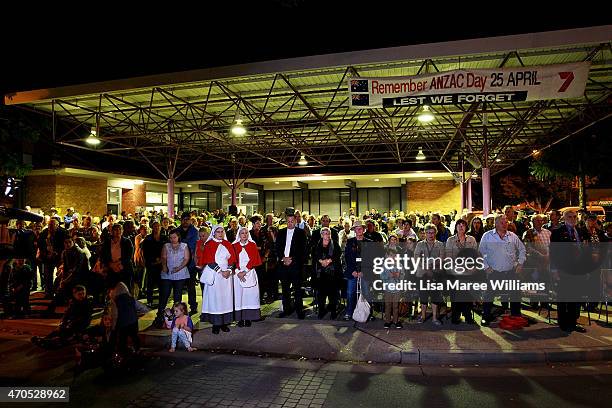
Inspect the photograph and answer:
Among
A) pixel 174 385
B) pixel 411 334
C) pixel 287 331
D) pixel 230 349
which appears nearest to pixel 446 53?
pixel 411 334

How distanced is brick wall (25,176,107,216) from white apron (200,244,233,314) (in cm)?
1856

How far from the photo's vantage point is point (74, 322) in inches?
279

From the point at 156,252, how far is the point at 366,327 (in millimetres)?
4675

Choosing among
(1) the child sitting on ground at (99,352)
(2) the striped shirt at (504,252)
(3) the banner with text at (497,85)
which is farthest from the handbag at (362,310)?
(3) the banner with text at (497,85)

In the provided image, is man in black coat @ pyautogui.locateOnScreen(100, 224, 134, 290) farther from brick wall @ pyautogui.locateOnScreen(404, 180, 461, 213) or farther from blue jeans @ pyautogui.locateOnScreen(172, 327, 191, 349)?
brick wall @ pyautogui.locateOnScreen(404, 180, 461, 213)

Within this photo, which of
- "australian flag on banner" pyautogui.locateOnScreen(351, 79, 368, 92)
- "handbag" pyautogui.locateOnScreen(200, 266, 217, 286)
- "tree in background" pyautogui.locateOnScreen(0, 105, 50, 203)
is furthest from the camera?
"tree in background" pyautogui.locateOnScreen(0, 105, 50, 203)

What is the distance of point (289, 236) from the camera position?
8227 mm

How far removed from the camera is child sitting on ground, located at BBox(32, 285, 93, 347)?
696cm

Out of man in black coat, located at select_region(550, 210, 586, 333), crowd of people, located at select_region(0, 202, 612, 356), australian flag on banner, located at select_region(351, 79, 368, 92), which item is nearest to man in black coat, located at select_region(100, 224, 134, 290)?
crowd of people, located at select_region(0, 202, 612, 356)

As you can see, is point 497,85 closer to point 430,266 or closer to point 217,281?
point 430,266

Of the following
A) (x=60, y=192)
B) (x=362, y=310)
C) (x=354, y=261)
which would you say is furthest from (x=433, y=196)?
(x=60, y=192)

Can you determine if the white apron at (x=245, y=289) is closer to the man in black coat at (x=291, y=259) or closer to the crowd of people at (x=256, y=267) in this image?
the crowd of people at (x=256, y=267)

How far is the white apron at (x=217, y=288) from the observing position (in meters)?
7.25

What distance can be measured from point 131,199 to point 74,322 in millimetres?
21968
